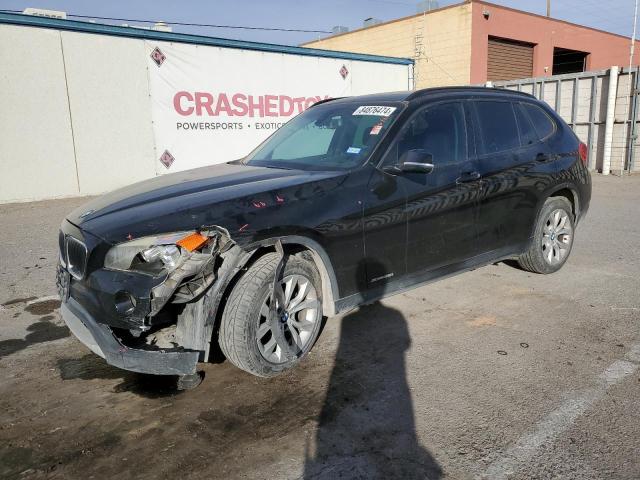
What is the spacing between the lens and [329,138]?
4500 millimetres

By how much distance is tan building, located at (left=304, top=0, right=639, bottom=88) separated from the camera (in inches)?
912

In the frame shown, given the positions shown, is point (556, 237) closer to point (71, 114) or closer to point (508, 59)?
point (71, 114)

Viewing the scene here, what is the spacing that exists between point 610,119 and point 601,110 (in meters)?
0.50

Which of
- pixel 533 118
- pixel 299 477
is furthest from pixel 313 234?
pixel 533 118

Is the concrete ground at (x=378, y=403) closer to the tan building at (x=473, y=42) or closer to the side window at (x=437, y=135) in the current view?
the side window at (x=437, y=135)

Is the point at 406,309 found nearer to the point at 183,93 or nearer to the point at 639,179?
the point at 183,93

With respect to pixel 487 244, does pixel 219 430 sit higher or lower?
lower

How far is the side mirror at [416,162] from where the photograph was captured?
3812 mm

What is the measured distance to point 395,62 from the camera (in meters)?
17.8

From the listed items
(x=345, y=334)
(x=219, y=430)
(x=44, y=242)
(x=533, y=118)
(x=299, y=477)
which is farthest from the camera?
(x=44, y=242)

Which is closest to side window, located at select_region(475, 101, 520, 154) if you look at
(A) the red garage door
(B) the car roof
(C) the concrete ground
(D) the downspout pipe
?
(B) the car roof

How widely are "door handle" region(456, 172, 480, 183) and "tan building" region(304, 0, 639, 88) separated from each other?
20.4 m

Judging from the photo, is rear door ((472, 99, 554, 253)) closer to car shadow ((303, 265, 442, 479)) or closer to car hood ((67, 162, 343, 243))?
car shadow ((303, 265, 442, 479))

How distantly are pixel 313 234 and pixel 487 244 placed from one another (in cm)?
197
